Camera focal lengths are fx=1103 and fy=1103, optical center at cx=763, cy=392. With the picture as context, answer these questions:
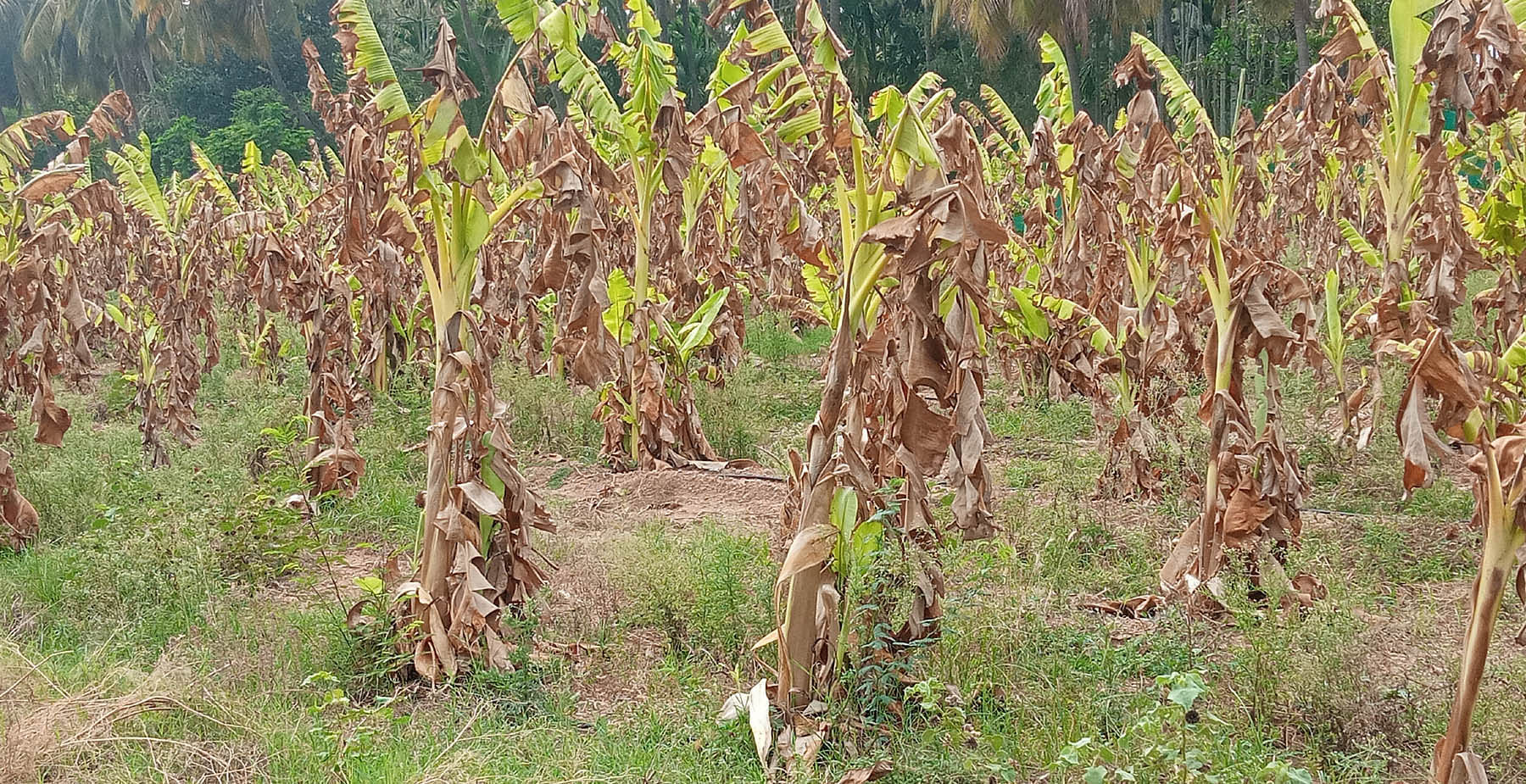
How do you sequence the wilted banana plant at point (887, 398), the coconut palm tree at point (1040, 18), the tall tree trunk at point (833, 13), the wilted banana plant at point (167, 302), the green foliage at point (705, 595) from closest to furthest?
the wilted banana plant at point (887, 398), the green foliage at point (705, 595), the wilted banana plant at point (167, 302), the coconut palm tree at point (1040, 18), the tall tree trunk at point (833, 13)

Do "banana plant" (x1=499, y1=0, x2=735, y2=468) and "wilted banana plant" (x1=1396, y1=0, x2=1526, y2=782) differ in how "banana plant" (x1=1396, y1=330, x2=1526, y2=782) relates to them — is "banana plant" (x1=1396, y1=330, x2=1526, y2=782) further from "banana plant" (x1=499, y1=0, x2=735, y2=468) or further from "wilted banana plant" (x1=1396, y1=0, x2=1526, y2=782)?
"banana plant" (x1=499, y1=0, x2=735, y2=468)

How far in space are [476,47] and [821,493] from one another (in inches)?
1108

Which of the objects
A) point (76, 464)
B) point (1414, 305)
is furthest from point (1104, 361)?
point (76, 464)

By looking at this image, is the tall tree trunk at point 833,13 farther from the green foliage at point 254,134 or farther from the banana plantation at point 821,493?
the banana plantation at point 821,493

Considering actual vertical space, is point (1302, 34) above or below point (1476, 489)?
above

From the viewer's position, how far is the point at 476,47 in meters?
28.6

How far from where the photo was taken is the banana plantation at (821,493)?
119 inches

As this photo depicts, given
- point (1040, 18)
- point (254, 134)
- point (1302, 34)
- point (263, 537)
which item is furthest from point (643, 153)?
point (254, 134)

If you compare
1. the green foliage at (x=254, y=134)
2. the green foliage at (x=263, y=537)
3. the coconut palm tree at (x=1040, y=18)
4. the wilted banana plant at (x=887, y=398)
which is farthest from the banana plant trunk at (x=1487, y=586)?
the green foliage at (x=254, y=134)

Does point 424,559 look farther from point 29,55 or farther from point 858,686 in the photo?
point 29,55

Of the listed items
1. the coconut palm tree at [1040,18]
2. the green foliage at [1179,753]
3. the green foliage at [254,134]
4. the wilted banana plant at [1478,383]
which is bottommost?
the green foliage at [1179,753]

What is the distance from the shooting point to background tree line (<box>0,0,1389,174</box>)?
22.2 metres

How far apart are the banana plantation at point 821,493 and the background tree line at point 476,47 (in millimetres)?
10833

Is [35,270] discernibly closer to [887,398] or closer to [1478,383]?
[887,398]
